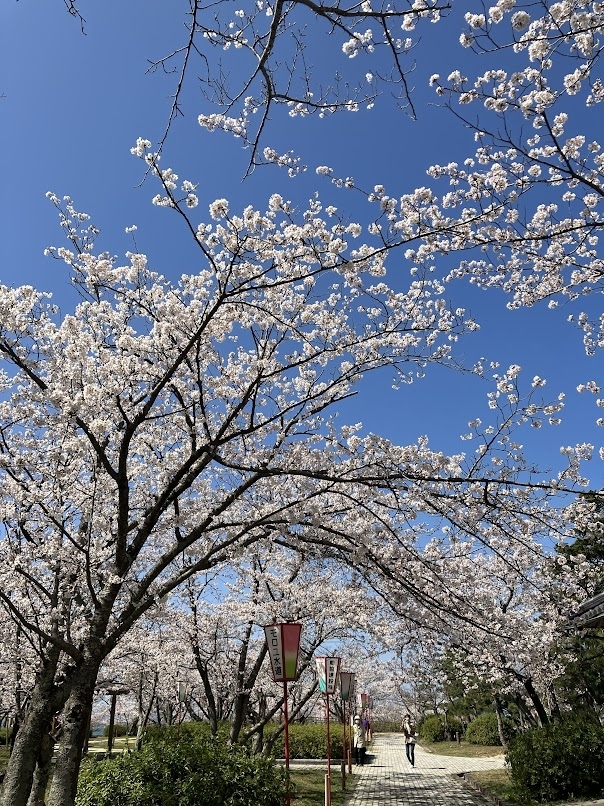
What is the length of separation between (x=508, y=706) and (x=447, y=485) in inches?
814

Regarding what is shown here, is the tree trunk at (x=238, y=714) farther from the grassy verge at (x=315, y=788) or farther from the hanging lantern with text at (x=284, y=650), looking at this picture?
the hanging lantern with text at (x=284, y=650)

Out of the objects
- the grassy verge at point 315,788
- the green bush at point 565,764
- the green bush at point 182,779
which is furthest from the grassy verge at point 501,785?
the green bush at point 182,779

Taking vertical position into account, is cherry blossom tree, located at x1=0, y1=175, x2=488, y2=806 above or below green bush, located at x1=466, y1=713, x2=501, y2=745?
above

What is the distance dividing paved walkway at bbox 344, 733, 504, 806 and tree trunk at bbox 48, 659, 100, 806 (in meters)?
8.51

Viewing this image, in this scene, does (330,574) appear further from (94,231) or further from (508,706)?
(508,706)

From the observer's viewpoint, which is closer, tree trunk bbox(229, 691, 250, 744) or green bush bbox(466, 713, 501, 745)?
tree trunk bbox(229, 691, 250, 744)

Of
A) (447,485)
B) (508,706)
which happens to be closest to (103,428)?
(447,485)

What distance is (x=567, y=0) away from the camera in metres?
3.58

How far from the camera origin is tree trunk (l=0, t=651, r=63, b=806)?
6.19 m

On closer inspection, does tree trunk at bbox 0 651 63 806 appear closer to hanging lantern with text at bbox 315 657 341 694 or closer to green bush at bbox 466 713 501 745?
hanging lantern with text at bbox 315 657 341 694

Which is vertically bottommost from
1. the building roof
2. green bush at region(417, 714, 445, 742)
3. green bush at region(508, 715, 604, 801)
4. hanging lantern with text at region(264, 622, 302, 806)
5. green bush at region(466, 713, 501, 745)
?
green bush at region(417, 714, 445, 742)

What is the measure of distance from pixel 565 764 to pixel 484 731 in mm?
20237

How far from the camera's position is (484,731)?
2652 cm

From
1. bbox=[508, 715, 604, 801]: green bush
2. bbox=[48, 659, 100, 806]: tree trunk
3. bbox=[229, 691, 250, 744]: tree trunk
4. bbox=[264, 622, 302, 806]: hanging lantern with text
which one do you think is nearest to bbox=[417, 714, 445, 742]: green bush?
bbox=[508, 715, 604, 801]: green bush
